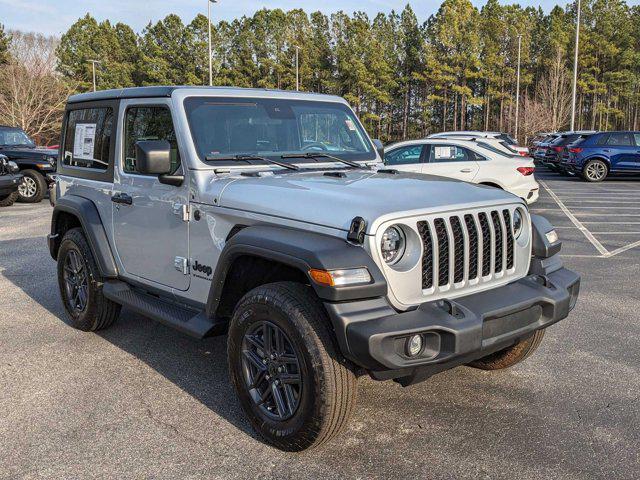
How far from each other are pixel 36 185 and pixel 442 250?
47.2ft

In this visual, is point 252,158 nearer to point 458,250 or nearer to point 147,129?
point 147,129

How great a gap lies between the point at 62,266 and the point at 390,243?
11.5ft

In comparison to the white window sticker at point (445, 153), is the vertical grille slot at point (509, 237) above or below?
below

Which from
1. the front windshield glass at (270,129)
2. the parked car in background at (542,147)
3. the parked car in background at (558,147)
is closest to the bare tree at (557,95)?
the parked car in background at (542,147)

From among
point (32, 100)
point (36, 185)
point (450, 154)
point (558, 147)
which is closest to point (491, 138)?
point (450, 154)

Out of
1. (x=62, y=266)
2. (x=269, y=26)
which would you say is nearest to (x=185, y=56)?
(x=269, y=26)

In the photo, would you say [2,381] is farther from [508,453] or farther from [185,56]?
[185,56]

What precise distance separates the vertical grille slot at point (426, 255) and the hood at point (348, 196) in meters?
0.09

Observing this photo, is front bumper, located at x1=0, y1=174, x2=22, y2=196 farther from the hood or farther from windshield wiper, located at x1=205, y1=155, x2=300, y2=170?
the hood

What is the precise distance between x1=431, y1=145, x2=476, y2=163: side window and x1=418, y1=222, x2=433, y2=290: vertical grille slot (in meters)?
9.51

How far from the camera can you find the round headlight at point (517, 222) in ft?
12.7

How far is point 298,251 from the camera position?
3.11m

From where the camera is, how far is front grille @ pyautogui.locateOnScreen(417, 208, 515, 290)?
10.7 feet

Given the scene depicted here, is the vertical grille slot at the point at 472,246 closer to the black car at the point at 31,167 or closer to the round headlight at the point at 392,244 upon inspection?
the round headlight at the point at 392,244
